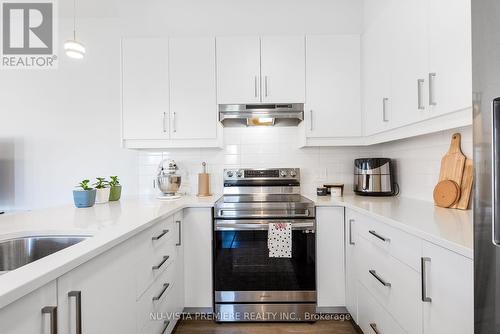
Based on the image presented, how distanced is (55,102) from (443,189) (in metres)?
3.32

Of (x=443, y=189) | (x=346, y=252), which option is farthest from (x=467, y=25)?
(x=346, y=252)

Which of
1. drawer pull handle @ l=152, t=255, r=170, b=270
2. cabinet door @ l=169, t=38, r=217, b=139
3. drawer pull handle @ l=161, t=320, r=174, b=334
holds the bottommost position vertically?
drawer pull handle @ l=161, t=320, r=174, b=334

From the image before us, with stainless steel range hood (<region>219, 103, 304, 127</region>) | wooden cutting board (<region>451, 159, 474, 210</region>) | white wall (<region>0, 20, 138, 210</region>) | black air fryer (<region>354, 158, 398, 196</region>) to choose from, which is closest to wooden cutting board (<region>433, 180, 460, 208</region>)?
wooden cutting board (<region>451, 159, 474, 210</region>)

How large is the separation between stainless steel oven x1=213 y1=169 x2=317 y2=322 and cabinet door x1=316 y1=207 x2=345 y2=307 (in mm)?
57

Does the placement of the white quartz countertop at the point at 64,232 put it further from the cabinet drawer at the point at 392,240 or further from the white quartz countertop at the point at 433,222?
the white quartz countertop at the point at 433,222

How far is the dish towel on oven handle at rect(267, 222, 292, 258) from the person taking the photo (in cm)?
184

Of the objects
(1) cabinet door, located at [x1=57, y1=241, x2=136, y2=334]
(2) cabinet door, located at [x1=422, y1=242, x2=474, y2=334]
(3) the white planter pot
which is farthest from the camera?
(3) the white planter pot

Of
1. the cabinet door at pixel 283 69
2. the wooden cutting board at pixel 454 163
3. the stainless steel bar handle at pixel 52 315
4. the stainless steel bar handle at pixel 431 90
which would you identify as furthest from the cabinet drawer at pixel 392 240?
the stainless steel bar handle at pixel 52 315

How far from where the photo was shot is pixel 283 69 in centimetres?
223

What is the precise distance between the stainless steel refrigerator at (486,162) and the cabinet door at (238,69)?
1.67 m

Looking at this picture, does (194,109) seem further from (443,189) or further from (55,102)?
(443,189)

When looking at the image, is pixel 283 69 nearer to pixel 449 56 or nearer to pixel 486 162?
pixel 449 56

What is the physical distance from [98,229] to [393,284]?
1384 millimetres

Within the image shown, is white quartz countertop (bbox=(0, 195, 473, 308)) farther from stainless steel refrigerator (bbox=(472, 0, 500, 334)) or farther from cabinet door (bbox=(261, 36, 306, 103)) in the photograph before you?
A: cabinet door (bbox=(261, 36, 306, 103))
